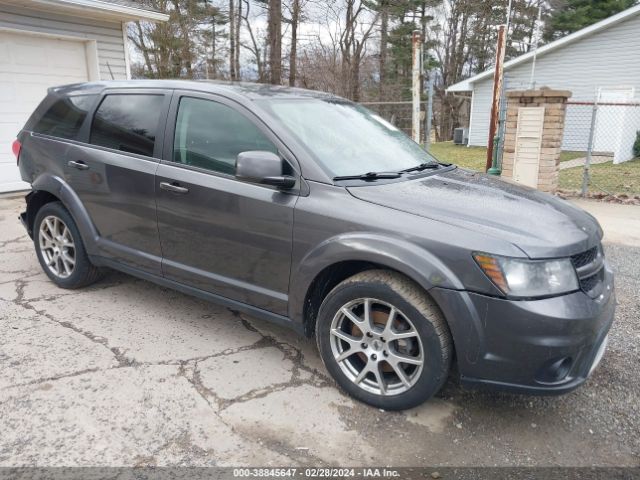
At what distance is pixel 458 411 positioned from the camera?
9.35ft

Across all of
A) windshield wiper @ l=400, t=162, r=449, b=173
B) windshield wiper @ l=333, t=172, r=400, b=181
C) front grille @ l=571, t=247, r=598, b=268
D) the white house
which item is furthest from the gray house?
the white house

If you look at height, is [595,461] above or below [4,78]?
below

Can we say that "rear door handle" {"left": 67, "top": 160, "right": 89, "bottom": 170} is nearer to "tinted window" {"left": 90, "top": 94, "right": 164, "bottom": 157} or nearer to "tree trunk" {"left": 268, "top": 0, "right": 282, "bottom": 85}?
"tinted window" {"left": 90, "top": 94, "right": 164, "bottom": 157}

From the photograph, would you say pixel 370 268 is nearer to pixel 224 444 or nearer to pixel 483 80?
pixel 224 444

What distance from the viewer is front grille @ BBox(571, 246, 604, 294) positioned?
2.54 meters

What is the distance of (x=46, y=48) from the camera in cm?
901

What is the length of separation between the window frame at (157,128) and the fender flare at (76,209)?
42cm

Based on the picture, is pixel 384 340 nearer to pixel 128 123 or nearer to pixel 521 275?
pixel 521 275

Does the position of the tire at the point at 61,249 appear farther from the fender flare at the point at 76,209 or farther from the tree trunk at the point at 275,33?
the tree trunk at the point at 275,33

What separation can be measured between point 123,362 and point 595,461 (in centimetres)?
270

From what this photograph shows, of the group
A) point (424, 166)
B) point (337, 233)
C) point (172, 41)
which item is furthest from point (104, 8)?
point (172, 41)

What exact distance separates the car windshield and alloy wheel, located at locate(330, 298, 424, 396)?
816mm

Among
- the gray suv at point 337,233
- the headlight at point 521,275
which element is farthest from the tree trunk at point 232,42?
the headlight at point 521,275

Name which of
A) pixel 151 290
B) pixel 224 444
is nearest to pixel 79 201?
pixel 151 290
